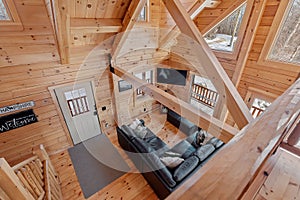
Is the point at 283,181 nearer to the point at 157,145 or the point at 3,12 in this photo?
the point at 157,145

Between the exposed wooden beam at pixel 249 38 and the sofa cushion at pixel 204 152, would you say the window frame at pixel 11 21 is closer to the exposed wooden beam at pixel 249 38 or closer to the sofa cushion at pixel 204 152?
the sofa cushion at pixel 204 152

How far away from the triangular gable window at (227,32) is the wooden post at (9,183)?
444 cm

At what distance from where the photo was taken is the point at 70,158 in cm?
383

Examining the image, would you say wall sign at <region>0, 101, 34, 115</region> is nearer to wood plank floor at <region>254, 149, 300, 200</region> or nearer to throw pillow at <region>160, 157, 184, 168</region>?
throw pillow at <region>160, 157, 184, 168</region>

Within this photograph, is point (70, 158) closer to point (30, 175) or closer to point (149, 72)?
point (30, 175)

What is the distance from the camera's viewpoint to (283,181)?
137 cm

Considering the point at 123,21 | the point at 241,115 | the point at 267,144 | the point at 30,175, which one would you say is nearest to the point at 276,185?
the point at 241,115

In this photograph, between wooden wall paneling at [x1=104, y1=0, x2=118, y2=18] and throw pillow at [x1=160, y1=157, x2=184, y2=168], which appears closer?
wooden wall paneling at [x1=104, y1=0, x2=118, y2=18]

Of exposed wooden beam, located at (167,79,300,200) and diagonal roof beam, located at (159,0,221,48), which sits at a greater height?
diagonal roof beam, located at (159,0,221,48)

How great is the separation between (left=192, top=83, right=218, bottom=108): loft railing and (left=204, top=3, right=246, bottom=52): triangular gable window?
2492 mm

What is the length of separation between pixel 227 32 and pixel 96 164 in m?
4.64

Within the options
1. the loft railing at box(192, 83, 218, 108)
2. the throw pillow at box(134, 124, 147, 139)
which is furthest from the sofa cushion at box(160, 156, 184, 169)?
the loft railing at box(192, 83, 218, 108)

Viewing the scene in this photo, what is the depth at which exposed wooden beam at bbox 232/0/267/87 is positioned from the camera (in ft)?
9.36

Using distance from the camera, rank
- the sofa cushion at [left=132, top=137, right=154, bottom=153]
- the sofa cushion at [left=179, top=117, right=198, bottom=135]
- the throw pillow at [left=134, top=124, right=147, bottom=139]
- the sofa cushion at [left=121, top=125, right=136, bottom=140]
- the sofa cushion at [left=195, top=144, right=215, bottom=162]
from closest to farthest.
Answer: the sofa cushion at [left=195, top=144, right=215, bottom=162], the sofa cushion at [left=132, top=137, right=154, bottom=153], the sofa cushion at [left=121, top=125, right=136, bottom=140], the throw pillow at [left=134, top=124, right=147, bottom=139], the sofa cushion at [left=179, top=117, right=198, bottom=135]
